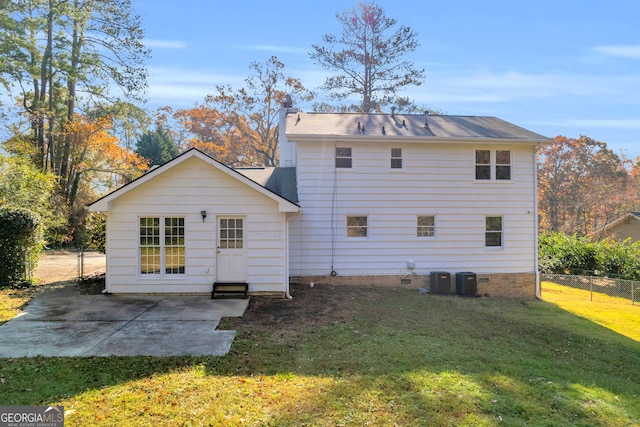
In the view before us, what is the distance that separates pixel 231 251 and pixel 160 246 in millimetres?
2041

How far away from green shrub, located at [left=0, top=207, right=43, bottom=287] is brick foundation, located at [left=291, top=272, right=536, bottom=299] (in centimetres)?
820

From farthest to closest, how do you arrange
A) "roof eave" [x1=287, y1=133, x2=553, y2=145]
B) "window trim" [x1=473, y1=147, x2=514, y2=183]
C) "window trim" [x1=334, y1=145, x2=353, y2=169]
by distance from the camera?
"window trim" [x1=473, y1=147, x2=514, y2=183], "window trim" [x1=334, y1=145, x2=353, y2=169], "roof eave" [x1=287, y1=133, x2=553, y2=145]

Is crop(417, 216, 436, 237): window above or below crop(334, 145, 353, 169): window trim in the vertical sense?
below

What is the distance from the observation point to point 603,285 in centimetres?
1379

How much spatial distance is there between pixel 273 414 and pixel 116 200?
834 centimetres

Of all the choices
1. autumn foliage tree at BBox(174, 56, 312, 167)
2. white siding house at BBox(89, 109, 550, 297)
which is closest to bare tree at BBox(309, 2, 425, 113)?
autumn foliage tree at BBox(174, 56, 312, 167)

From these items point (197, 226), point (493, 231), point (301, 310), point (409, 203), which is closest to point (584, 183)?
point (493, 231)

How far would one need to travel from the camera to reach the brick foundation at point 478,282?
12242 mm

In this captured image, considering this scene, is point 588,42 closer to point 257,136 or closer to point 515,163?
point 515,163

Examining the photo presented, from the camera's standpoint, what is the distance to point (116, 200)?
32.2ft

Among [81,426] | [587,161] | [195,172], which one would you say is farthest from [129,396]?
[587,161]

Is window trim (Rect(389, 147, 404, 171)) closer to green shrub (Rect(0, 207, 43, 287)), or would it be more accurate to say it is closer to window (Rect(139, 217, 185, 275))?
window (Rect(139, 217, 185, 275))
